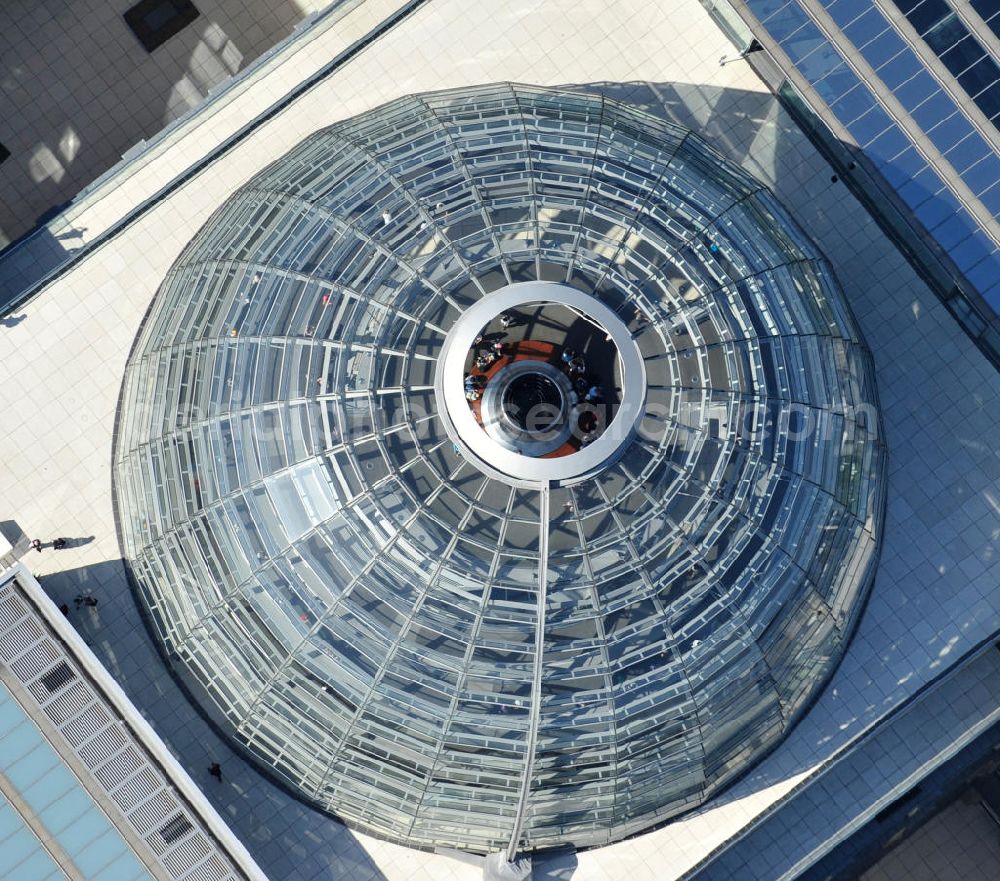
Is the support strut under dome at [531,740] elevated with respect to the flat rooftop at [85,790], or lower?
lower

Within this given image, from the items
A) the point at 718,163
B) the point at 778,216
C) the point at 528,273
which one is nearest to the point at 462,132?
the point at 528,273

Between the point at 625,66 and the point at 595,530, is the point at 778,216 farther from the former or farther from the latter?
the point at 595,530

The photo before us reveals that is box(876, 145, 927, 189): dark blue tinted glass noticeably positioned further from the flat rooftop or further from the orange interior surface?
the flat rooftop

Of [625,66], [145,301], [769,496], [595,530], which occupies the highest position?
[145,301]

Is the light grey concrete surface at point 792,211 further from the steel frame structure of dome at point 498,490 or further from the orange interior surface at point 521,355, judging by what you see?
the orange interior surface at point 521,355

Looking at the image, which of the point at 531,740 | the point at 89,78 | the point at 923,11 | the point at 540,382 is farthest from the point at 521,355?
the point at 89,78

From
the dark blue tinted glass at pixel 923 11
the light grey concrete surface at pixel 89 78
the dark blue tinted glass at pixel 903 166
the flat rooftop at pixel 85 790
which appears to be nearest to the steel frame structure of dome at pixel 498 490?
the flat rooftop at pixel 85 790

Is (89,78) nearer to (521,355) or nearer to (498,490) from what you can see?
(521,355)
